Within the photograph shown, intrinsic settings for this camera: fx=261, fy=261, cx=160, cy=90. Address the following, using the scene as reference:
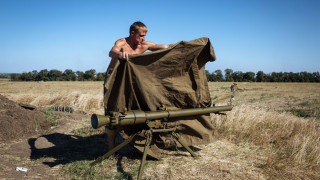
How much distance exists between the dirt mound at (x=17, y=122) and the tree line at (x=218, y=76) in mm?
48928

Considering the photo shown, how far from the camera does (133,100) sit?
14.1 feet

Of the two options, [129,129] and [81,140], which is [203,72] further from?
[81,140]

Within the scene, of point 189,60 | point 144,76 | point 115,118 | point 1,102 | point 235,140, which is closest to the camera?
point 115,118

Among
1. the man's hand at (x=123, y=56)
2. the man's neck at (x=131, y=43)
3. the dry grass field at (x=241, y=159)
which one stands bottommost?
the dry grass field at (x=241, y=159)

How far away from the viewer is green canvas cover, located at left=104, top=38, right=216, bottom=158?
413cm

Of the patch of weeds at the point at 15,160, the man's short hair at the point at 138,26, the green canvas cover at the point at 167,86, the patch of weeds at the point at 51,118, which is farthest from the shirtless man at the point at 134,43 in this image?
the patch of weeds at the point at 51,118

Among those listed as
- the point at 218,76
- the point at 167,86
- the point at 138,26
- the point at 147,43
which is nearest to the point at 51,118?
the point at 147,43

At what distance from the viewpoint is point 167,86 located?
461cm

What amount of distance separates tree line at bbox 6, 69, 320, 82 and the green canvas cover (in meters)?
49.9

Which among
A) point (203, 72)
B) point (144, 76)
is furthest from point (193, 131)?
point (144, 76)

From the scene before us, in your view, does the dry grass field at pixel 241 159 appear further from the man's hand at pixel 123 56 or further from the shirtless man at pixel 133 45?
the man's hand at pixel 123 56

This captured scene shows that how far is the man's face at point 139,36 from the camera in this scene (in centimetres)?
439

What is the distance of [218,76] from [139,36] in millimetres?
53700

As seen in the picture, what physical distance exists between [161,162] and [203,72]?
185 cm
